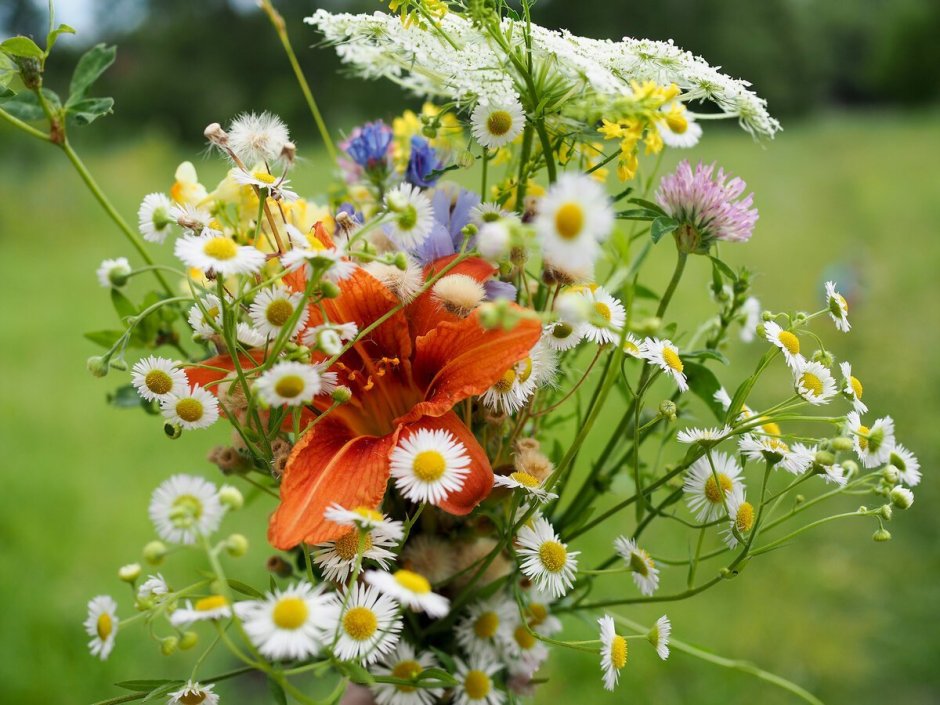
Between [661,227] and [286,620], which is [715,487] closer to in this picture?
[661,227]

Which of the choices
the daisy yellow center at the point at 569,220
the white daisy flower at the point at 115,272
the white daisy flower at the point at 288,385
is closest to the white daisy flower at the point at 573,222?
the daisy yellow center at the point at 569,220

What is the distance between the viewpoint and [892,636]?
140 cm

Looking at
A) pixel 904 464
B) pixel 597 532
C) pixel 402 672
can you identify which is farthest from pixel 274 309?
pixel 597 532

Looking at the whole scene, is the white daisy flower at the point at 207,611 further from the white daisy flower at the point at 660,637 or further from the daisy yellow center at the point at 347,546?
the white daisy flower at the point at 660,637

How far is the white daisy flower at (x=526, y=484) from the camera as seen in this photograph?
392 mm

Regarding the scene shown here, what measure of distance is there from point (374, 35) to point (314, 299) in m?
0.16

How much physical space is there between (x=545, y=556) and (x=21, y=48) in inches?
14.5

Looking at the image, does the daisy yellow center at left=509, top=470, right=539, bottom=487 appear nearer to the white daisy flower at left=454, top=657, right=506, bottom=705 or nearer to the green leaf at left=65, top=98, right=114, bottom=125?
the white daisy flower at left=454, top=657, right=506, bottom=705

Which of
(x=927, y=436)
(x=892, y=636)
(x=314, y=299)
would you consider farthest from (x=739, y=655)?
(x=314, y=299)

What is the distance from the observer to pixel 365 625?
0.36 meters

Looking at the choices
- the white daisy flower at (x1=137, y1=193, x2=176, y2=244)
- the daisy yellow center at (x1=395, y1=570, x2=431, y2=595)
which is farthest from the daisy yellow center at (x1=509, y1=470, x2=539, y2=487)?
the white daisy flower at (x1=137, y1=193, x2=176, y2=244)

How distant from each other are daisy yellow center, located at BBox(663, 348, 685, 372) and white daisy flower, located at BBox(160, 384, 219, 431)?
0.22 m

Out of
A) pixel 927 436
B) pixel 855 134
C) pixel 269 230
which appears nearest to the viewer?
pixel 269 230

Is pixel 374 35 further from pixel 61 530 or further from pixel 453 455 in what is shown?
pixel 61 530
